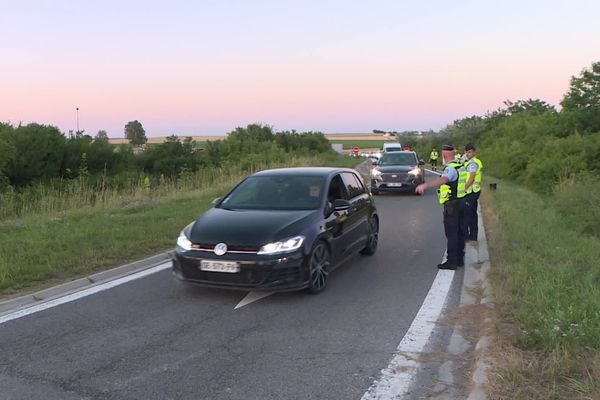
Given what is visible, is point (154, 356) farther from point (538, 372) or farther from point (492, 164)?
point (492, 164)

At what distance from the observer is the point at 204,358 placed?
4.29m

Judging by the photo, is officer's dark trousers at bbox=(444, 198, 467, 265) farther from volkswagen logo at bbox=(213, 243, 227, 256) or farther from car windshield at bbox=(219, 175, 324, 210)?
volkswagen logo at bbox=(213, 243, 227, 256)

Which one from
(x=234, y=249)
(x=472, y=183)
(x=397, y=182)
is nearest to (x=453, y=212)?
(x=472, y=183)

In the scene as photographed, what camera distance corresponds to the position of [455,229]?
730cm

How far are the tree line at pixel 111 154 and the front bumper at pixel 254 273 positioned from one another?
1759 centimetres

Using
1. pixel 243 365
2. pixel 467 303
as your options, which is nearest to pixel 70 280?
pixel 243 365

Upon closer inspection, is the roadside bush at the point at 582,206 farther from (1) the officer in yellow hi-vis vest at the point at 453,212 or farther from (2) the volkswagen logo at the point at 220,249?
(2) the volkswagen logo at the point at 220,249

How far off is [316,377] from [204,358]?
3.26ft

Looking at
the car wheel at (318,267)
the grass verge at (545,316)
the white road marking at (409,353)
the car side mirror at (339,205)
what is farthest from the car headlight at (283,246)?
the grass verge at (545,316)

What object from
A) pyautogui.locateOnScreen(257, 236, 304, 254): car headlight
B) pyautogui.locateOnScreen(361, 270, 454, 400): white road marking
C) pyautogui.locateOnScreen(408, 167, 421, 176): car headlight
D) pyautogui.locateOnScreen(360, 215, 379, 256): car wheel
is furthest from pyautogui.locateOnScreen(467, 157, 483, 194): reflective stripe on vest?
pyautogui.locateOnScreen(408, 167, 421, 176): car headlight

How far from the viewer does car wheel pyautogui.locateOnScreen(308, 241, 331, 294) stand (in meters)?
→ 5.91

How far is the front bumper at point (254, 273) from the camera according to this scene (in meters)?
5.50

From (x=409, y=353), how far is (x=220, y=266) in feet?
7.35

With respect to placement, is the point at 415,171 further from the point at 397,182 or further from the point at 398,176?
the point at 397,182
